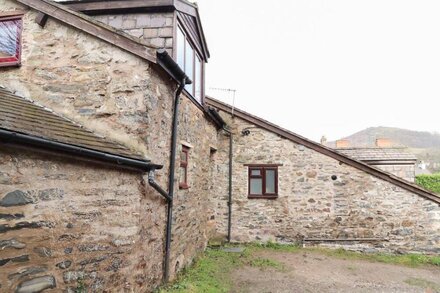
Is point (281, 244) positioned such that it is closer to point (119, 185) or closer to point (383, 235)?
point (383, 235)

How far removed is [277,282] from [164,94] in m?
4.97

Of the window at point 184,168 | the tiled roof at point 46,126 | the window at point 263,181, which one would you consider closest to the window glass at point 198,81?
the window at point 184,168

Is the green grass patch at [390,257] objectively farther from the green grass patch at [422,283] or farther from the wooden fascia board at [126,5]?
the wooden fascia board at [126,5]

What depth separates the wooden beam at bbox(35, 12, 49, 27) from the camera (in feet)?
18.9

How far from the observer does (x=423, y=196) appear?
34.6ft

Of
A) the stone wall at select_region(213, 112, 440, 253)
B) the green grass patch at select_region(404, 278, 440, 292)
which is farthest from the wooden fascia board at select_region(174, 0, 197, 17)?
the green grass patch at select_region(404, 278, 440, 292)

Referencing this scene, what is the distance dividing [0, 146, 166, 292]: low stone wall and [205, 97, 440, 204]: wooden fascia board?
7.07 meters

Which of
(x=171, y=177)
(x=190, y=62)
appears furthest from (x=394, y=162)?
(x=171, y=177)

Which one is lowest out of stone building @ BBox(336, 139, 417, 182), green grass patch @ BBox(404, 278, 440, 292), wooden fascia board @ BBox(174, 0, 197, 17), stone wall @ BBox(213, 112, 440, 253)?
green grass patch @ BBox(404, 278, 440, 292)

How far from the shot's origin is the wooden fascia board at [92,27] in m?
5.38

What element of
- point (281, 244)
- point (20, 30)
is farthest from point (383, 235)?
point (20, 30)

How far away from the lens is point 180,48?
7461mm

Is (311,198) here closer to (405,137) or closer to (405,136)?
(405,137)

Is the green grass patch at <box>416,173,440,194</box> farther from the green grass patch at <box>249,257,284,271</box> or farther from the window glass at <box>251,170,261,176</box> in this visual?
the green grass patch at <box>249,257,284,271</box>
